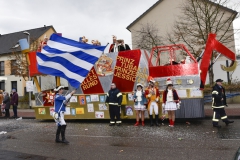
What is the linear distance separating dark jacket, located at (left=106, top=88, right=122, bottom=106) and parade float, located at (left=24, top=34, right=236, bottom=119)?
0.38m

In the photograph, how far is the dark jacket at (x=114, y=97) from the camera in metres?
10.0

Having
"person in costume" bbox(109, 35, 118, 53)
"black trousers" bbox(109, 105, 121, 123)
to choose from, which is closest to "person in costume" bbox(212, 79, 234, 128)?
"black trousers" bbox(109, 105, 121, 123)

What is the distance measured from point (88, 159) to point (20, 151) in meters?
2.17

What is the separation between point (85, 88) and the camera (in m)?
11.2

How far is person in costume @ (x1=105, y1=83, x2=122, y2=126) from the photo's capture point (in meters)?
10.1

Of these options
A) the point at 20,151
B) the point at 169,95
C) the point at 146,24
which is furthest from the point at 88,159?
the point at 146,24

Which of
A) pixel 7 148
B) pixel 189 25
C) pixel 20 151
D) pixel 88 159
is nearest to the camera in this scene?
pixel 88 159

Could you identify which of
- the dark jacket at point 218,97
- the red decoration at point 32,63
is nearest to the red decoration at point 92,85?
the red decoration at point 32,63

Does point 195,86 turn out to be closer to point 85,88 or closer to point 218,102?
point 218,102

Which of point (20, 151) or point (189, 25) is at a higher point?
point (189, 25)

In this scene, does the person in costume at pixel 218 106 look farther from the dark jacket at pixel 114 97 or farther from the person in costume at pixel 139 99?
the dark jacket at pixel 114 97

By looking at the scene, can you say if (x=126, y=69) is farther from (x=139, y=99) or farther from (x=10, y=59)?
(x=10, y=59)

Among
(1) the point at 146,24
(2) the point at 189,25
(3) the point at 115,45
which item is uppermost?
(1) the point at 146,24

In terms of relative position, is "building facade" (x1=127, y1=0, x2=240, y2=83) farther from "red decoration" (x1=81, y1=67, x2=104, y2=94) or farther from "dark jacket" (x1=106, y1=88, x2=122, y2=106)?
"dark jacket" (x1=106, y1=88, x2=122, y2=106)
